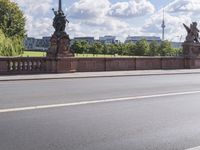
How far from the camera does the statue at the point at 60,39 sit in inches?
1209

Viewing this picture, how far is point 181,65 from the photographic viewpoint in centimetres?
Result: 4103

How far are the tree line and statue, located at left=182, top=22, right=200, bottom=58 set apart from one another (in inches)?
2339

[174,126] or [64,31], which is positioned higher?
[64,31]

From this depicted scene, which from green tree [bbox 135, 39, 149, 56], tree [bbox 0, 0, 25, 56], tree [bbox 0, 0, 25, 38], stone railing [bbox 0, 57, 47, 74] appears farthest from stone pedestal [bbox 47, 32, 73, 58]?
green tree [bbox 135, 39, 149, 56]

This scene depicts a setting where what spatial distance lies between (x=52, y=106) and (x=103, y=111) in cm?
150

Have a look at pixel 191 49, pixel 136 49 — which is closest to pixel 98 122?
pixel 191 49

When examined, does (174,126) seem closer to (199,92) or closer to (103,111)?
(103,111)

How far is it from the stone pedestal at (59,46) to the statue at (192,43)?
13708mm

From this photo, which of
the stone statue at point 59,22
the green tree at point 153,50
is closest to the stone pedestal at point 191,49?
the stone statue at point 59,22

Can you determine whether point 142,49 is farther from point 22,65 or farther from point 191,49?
point 22,65

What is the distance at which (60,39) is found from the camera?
101ft

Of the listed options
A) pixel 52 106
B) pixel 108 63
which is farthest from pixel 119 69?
pixel 52 106

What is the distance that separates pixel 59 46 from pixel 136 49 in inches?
3694

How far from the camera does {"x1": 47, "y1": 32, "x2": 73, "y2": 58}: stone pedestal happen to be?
30550 mm
